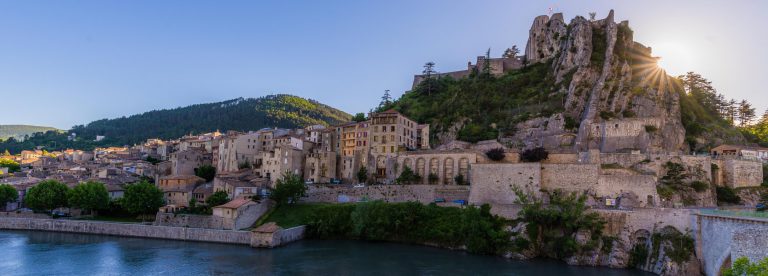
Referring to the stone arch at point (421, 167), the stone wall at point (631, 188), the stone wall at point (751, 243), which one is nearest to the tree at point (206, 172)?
the stone arch at point (421, 167)

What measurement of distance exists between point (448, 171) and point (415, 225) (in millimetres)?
9847

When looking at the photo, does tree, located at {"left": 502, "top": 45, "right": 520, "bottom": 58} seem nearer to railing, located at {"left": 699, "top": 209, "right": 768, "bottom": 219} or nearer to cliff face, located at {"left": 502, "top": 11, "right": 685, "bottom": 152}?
cliff face, located at {"left": 502, "top": 11, "right": 685, "bottom": 152}

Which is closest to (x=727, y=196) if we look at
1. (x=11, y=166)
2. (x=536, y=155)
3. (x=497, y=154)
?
(x=536, y=155)

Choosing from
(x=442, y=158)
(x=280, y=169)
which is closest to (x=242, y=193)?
(x=280, y=169)

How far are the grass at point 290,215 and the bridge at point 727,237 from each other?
30710 mm

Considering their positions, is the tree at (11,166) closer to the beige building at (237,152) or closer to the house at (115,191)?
the house at (115,191)

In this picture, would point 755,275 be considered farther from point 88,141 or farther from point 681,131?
point 88,141

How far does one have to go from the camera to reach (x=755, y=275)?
1580 cm

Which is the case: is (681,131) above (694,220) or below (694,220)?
above

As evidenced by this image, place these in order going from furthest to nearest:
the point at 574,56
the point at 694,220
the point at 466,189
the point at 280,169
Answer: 1. the point at 574,56
2. the point at 280,169
3. the point at 466,189
4. the point at 694,220

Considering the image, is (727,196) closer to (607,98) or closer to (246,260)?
(607,98)

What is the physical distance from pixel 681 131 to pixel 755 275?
136ft

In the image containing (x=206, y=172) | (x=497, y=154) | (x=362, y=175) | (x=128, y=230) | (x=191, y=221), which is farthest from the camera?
(x=206, y=172)

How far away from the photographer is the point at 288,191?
49219mm
